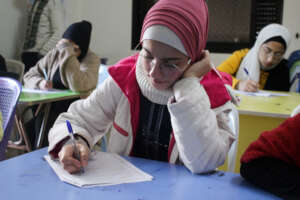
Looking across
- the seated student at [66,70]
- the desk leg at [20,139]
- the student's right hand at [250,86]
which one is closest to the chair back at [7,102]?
the desk leg at [20,139]

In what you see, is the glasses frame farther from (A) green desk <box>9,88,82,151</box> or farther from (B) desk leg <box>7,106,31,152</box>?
(B) desk leg <box>7,106,31,152</box>

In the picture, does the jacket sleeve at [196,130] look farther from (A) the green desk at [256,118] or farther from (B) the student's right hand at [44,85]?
(B) the student's right hand at [44,85]

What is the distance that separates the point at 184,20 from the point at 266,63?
216 cm

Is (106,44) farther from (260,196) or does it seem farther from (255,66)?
(260,196)

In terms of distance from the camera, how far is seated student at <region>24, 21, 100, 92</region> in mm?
2863

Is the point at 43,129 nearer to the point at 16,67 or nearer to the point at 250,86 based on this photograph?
the point at 16,67

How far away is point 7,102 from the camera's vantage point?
167cm

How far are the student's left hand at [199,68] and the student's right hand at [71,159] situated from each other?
1.24 feet

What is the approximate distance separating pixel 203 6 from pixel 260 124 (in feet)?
3.41

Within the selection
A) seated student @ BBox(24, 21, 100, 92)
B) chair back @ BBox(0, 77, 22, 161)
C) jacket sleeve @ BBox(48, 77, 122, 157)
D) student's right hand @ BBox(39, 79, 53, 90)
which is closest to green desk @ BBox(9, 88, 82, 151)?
student's right hand @ BBox(39, 79, 53, 90)

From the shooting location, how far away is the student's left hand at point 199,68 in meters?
1.05

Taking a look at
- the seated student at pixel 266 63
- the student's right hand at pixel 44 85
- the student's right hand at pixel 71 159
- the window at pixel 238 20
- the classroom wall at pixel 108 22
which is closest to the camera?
the student's right hand at pixel 71 159

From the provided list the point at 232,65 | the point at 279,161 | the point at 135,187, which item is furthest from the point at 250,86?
the point at 135,187

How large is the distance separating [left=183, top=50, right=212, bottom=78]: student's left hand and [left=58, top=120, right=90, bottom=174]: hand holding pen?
0.38 metres
